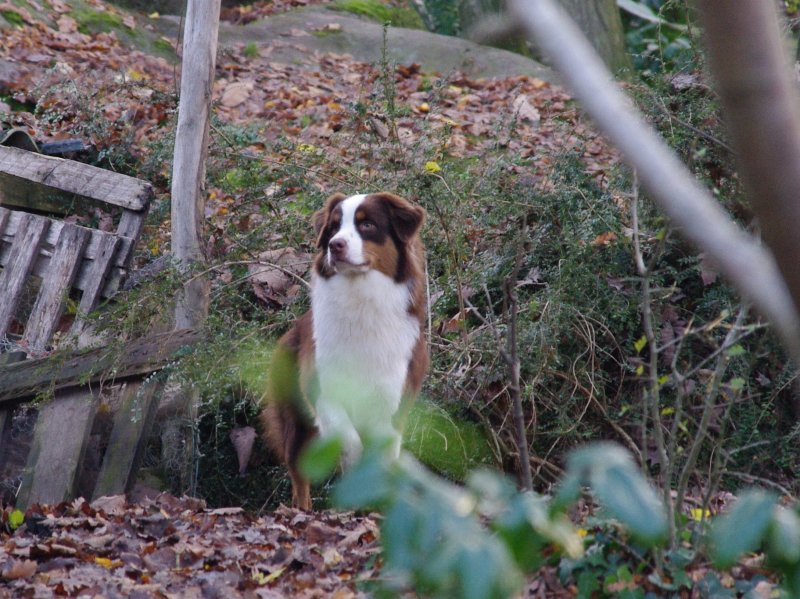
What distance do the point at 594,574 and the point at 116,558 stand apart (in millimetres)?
2263

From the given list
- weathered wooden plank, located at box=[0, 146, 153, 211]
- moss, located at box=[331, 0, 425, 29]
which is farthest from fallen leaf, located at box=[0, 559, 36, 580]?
moss, located at box=[331, 0, 425, 29]

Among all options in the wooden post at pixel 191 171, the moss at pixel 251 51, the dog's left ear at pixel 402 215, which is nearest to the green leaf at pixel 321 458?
the dog's left ear at pixel 402 215

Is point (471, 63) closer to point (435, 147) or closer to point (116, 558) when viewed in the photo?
point (435, 147)

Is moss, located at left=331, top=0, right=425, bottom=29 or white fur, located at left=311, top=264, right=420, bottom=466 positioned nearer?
white fur, located at left=311, top=264, right=420, bottom=466

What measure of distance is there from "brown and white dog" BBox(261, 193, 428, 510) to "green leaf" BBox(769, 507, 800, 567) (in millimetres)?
4009

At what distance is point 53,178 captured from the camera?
7.54 metres

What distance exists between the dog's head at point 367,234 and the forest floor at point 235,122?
1.38m

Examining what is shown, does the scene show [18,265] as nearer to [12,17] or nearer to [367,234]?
[367,234]

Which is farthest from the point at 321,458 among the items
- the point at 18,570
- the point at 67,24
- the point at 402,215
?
the point at 67,24

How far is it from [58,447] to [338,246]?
7.08 ft

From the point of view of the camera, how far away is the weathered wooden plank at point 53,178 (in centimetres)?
725

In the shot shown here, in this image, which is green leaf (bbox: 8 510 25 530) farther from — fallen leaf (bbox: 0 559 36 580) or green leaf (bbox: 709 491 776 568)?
green leaf (bbox: 709 491 776 568)

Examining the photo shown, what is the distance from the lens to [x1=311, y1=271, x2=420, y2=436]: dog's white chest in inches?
233

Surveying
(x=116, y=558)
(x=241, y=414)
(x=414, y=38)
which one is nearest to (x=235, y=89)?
(x=414, y=38)
